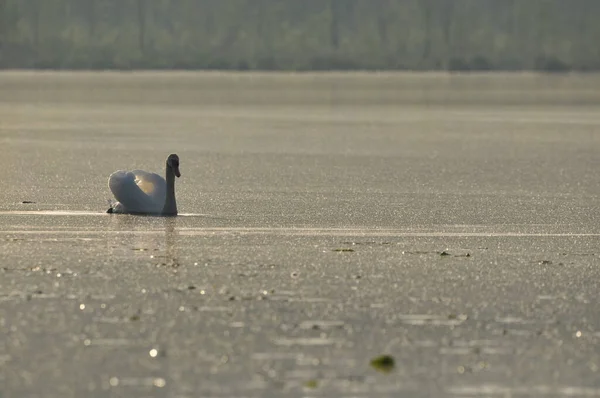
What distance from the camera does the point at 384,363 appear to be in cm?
1027

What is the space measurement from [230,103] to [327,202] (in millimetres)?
50595

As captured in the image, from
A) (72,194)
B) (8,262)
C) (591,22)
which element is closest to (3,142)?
(72,194)

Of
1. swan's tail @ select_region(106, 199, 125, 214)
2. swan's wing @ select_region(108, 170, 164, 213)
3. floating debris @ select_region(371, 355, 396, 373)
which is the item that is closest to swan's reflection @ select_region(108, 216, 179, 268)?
swan's wing @ select_region(108, 170, 164, 213)

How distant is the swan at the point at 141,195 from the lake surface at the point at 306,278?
23 cm

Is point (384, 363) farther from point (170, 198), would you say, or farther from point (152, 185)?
point (152, 185)

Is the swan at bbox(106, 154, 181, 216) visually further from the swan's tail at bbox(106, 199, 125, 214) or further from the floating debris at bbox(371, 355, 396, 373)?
the floating debris at bbox(371, 355, 396, 373)

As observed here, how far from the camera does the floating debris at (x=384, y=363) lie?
10125mm

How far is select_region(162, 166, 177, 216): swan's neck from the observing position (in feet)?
60.3

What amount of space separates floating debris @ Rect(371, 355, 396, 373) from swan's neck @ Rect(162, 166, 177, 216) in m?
8.18

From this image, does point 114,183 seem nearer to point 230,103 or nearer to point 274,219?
point 274,219

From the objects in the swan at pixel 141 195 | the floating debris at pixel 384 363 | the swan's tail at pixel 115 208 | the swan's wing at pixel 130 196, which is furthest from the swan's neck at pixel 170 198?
the floating debris at pixel 384 363

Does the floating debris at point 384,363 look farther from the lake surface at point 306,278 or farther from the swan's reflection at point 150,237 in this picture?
the swan's reflection at point 150,237

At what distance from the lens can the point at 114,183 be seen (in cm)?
1883

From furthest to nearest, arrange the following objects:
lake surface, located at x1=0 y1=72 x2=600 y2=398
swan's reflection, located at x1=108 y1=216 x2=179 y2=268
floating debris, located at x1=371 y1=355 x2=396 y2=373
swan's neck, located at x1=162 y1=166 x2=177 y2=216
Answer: swan's neck, located at x1=162 y1=166 x2=177 y2=216
swan's reflection, located at x1=108 y1=216 x2=179 y2=268
floating debris, located at x1=371 y1=355 x2=396 y2=373
lake surface, located at x1=0 y1=72 x2=600 y2=398
